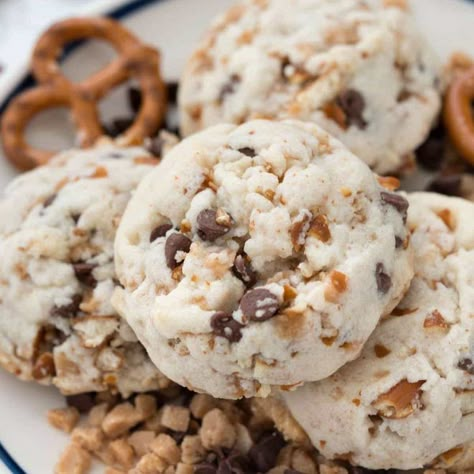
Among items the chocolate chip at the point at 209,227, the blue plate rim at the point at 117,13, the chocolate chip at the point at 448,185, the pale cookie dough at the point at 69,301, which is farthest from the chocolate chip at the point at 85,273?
the chocolate chip at the point at 448,185

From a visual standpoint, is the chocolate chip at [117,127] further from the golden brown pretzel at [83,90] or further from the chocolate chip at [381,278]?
the chocolate chip at [381,278]

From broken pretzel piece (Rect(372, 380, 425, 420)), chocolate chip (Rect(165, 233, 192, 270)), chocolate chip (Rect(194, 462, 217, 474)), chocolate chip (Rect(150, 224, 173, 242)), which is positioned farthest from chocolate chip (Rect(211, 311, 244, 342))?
chocolate chip (Rect(194, 462, 217, 474))

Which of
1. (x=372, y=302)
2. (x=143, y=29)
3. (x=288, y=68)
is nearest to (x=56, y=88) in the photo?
(x=143, y=29)

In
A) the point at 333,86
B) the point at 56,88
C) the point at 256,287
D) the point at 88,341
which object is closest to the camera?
the point at 256,287

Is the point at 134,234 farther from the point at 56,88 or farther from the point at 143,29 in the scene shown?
the point at 143,29

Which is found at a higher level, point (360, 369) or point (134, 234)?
point (134, 234)

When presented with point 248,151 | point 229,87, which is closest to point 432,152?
point 229,87

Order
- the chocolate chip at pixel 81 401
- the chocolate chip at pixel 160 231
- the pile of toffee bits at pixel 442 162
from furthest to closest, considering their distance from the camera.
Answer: the pile of toffee bits at pixel 442 162
the chocolate chip at pixel 81 401
the chocolate chip at pixel 160 231
